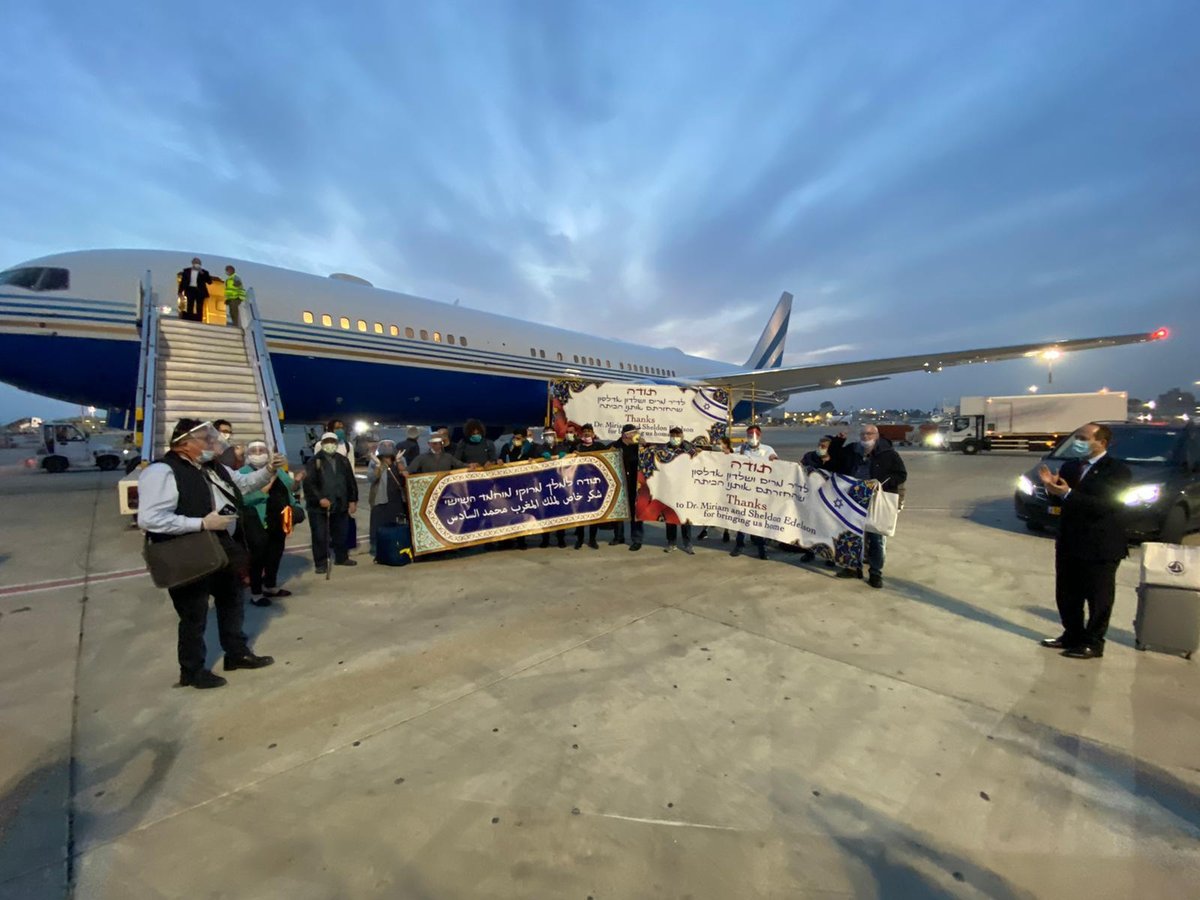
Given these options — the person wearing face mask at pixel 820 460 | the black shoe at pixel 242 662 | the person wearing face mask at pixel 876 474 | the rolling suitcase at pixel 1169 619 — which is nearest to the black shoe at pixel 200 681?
the black shoe at pixel 242 662

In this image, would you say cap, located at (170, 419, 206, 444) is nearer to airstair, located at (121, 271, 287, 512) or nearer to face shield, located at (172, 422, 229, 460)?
face shield, located at (172, 422, 229, 460)

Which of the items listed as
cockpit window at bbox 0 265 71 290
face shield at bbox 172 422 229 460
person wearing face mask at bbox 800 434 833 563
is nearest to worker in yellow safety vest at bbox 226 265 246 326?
cockpit window at bbox 0 265 71 290

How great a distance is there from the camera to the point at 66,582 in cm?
576

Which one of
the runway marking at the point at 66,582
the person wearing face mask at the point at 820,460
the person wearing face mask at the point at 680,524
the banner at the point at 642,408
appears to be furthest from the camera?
the banner at the point at 642,408

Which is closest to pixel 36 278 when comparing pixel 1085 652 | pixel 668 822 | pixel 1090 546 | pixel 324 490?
pixel 324 490

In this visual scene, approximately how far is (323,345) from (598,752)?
12833mm

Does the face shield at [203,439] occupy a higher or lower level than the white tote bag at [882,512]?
higher

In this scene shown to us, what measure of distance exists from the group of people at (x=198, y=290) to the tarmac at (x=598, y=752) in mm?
8138

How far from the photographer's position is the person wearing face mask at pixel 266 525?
5.02m

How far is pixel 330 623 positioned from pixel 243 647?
867mm

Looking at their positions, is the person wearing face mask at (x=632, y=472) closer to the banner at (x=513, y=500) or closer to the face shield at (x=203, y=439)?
the banner at (x=513, y=500)

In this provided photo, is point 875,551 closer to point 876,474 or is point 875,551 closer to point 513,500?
point 876,474

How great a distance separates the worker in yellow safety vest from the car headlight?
636 inches

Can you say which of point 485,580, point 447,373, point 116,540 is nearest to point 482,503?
point 485,580
